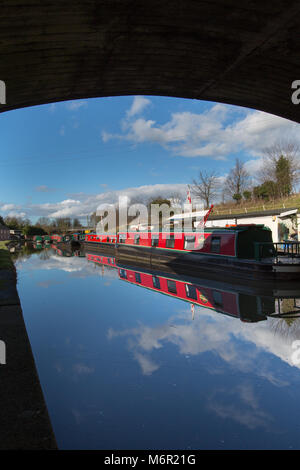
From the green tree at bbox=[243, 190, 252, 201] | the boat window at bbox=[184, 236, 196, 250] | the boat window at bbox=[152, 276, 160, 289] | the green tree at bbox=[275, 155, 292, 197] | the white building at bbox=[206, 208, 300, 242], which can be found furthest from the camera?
the green tree at bbox=[243, 190, 252, 201]

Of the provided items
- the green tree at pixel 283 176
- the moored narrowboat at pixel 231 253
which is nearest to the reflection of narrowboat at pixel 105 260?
the moored narrowboat at pixel 231 253

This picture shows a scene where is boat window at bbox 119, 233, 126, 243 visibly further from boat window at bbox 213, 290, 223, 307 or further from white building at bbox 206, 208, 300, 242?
boat window at bbox 213, 290, 223, 307

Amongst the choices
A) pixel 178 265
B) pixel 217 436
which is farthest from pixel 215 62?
pixel 178 265

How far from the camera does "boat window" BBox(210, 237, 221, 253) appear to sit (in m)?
12.0

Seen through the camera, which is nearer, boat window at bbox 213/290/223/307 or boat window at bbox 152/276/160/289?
boat window at bbox 213/290/223/307

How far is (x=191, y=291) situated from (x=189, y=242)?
4.28m

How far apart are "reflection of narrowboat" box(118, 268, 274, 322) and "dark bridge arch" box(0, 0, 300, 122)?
545 cm

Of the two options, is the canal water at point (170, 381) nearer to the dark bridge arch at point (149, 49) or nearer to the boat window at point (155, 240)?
the dark bridge arch at point (149, 49)

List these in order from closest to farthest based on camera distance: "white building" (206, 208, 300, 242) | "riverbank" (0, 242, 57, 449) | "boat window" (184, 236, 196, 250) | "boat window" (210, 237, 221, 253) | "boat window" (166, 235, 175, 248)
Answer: "riverbank" (0, 242, 57, 449) → "boat window" (210, 237, 221, 253) → "boat window" (184, 236, 196, 250) → "boat window" (166, 235, 175, 248) → "white building" (206, 208, 300, 242)

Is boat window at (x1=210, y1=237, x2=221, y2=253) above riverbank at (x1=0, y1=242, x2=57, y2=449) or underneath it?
above

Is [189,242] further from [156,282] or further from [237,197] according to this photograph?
[237,197]

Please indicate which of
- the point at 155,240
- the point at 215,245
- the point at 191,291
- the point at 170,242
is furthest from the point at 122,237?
the point at 191,291

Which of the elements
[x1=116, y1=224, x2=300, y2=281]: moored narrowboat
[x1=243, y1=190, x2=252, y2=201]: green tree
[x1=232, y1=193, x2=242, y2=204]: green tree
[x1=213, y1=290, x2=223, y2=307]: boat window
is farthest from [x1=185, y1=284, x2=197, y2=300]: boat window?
[x1=232, y1=193, x2=242, y2=204]: green tree

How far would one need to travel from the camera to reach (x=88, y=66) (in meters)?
6.27
